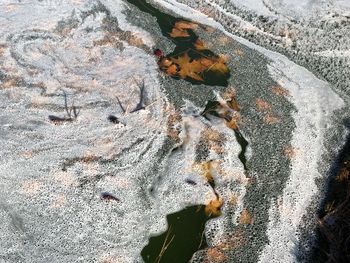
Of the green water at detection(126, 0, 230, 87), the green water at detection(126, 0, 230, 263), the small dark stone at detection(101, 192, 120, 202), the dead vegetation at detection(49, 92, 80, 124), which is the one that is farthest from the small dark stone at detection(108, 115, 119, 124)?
the green water at detection(126, 0, 230, 263)

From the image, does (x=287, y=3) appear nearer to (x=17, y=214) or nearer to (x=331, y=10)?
(x=331, y=10)

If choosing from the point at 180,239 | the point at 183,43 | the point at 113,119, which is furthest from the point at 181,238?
the point at 183,43

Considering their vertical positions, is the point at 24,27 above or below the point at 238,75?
below

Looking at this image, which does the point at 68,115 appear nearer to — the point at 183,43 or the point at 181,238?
the point at 181,238

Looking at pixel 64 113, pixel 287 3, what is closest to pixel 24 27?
pixel 64 113

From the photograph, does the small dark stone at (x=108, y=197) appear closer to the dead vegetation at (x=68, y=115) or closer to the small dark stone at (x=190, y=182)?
the small dark stone at (x=190, y=182)

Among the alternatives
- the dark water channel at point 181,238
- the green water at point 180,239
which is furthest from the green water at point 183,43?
the green water at point 180,239
